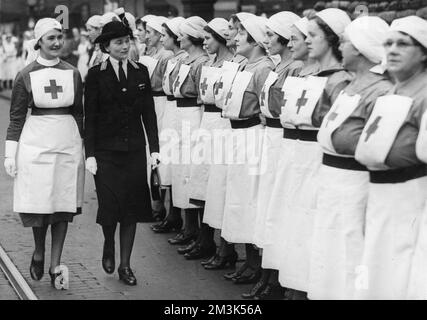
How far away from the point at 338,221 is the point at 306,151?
91 cm

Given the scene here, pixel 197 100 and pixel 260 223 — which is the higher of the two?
pixel 197 100

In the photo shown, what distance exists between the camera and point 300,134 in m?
6.02

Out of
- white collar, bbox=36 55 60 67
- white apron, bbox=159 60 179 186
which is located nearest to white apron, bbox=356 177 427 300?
white collar, bbox=36 55 60 67

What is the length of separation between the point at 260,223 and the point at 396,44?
2212mm

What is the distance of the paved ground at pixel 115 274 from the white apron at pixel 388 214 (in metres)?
2.09

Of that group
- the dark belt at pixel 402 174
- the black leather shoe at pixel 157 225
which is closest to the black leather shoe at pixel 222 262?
the black leather shoe at pixel 157 225

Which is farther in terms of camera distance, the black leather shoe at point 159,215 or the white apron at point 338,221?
the black leather shoe at point 159,215

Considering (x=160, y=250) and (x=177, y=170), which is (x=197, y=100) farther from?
(x=160, y=250)

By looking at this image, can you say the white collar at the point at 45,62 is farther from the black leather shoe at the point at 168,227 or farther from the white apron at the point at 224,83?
the black leather shoe at the point at 168,227

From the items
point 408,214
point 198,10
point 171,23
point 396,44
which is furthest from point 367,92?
point 198,10

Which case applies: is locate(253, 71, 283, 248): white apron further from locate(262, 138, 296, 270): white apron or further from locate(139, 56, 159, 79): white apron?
locate(139, 56, 159, 79): white apron

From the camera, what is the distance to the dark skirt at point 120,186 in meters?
7.08

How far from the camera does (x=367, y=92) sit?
5.18 meters

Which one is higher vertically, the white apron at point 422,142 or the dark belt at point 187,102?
the white apron at point 422,142
